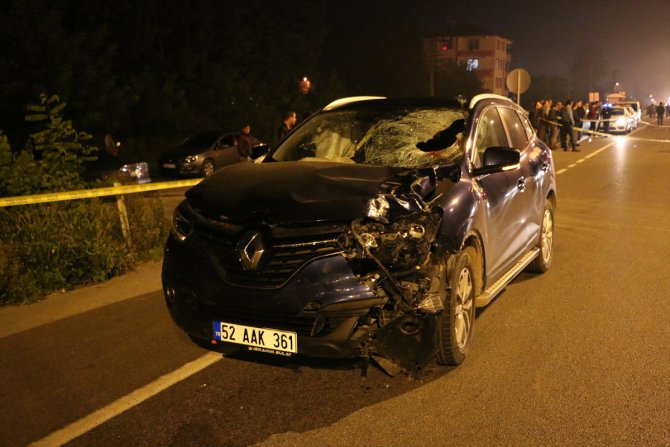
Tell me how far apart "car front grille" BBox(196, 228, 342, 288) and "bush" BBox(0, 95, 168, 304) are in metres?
3.63

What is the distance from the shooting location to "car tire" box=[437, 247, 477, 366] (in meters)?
4.33

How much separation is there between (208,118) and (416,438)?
1246 inches

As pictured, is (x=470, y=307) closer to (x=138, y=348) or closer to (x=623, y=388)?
(x=623, y=388)

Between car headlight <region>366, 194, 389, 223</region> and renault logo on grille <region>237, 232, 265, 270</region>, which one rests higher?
car headlight <region>366, 194, 389, 223</region>

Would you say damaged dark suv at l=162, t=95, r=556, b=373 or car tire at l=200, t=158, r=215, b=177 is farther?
car tire at l=200, t=158, r=215, b=177

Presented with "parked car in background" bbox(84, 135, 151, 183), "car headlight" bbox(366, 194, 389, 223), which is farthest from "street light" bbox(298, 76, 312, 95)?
"car headlight" bbox(366, 194, 389, 223)

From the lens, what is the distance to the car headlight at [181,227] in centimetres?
444

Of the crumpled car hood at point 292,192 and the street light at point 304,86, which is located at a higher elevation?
the crumpled car hood at point 292,192

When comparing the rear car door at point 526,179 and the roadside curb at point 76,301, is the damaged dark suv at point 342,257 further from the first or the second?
the roadside curb at point 76,301

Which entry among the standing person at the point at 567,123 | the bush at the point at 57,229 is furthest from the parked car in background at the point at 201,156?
the standing person at the point at 567,123

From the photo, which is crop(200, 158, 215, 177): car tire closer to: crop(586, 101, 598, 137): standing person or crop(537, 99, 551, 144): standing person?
crop(537, 99, 551, 144): standing person

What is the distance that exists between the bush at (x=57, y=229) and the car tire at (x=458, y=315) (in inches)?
170

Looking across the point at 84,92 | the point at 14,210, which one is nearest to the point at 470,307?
the point at 14,210

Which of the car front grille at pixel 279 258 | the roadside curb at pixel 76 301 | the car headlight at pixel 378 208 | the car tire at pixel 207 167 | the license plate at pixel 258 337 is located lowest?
the car tire at pixel 207 167
